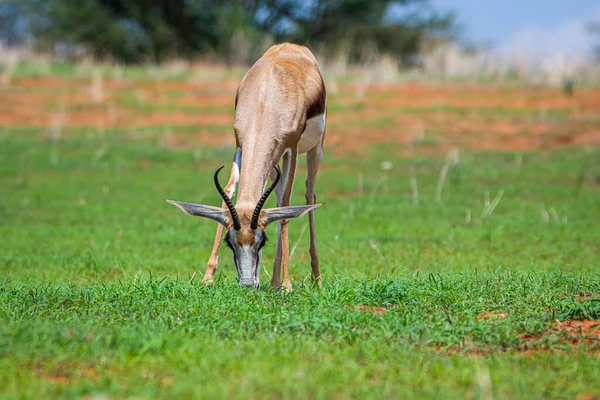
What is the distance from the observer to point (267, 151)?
723cm

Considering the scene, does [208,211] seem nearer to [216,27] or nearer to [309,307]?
[309,307]

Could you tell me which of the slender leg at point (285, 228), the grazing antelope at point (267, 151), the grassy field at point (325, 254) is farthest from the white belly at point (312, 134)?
the grassy field at point (325, 254)

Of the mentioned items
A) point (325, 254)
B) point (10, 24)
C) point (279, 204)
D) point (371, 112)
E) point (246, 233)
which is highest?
point (10, 24)

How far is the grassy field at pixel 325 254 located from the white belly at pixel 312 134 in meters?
1.29

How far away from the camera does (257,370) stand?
452cm

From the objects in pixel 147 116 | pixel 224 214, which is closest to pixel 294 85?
pixel 224 214

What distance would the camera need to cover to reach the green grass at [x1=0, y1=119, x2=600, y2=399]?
4484 mm

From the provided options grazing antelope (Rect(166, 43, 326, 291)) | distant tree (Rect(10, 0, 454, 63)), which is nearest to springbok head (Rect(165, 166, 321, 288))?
grazing antelope (Rect(166, 43, 326, 291))

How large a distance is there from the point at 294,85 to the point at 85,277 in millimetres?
3001

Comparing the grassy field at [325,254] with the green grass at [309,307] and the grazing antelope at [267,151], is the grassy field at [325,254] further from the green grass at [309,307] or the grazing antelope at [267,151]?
the grazing antelope at [267,151]

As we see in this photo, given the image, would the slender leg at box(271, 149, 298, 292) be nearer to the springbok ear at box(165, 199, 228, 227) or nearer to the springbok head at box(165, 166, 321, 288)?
the springbok head at box(165, 166, 321, 288)

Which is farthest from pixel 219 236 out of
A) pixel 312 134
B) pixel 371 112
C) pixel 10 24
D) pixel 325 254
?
pixel 10 24

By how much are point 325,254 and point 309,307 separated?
12.8 feet

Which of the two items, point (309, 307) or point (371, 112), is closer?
point (309, 307)
